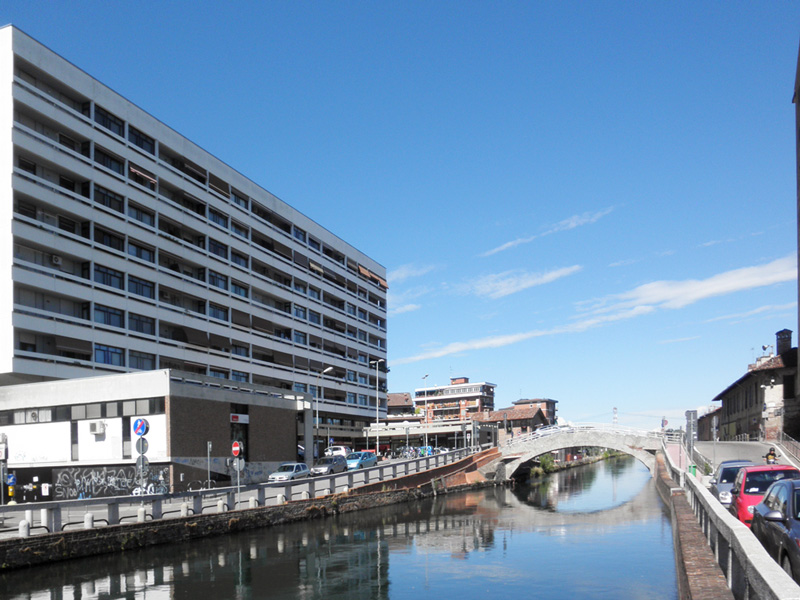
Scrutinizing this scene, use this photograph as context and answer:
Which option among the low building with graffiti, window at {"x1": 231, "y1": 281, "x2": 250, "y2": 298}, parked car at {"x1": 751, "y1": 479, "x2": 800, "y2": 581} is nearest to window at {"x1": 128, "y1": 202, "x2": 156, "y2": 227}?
window at {"x1": 231, "y1": 281, "x2": 250, "y2": 298}

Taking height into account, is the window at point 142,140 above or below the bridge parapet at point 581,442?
above

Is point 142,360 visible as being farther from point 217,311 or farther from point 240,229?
point 240,229

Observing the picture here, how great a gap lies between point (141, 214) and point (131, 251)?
3353 mm

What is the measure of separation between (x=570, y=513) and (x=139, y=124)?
41.8 meters

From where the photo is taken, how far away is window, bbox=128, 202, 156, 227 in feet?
189

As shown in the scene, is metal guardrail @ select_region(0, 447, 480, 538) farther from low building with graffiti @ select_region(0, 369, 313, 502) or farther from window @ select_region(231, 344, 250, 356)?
window @ select_region(231, 344, 250, 356)

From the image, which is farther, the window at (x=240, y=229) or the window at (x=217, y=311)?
the window at (x=240, y=229)

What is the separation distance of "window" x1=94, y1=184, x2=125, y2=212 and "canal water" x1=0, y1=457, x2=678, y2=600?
95.6 feet

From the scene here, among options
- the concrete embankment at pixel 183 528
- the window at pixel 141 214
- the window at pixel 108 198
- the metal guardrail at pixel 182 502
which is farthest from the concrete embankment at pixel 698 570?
the window at pixel 141 214

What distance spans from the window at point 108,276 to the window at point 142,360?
198 inches

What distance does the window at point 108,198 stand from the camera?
5359cm

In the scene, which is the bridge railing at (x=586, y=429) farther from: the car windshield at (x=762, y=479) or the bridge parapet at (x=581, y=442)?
the car windshield at (x=762, y=479)

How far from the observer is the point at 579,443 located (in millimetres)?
64625

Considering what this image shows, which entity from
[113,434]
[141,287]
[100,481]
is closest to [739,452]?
[113,434]
